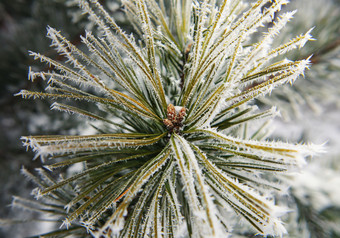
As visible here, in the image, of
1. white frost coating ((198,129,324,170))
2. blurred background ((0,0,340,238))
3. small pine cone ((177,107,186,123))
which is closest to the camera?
white frost coating ((198,129,324,170))

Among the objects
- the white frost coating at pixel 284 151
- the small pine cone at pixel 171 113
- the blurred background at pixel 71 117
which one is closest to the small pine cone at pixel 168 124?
the small pine cone at pixel 171 113

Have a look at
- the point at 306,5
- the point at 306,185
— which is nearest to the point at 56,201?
the point at 306,185

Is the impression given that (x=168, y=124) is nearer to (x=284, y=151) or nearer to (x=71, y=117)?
(x=284, y=151)

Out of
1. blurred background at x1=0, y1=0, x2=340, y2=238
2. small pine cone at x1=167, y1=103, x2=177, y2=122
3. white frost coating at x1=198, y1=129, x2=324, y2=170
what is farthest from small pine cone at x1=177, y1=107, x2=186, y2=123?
blurred background at x1=0, y1=0, x2=340, y2=238

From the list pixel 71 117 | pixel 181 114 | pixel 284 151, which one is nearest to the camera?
pixel 284 151

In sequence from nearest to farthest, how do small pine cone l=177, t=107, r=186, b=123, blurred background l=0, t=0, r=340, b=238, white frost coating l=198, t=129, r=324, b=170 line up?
white frost coating l=198, t=129, r=324, b=170 → small pine cone l=177, t=107, r=186, b=123 → blurred background l=0, t=0, r=340, b=238

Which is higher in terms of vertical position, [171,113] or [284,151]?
[171,113]

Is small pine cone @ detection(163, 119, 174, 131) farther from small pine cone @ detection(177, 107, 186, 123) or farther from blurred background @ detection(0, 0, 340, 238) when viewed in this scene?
blurred background @ detection(0, 0, 340, 238)

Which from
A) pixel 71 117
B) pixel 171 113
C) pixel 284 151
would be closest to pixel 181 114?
pixel 171 113
